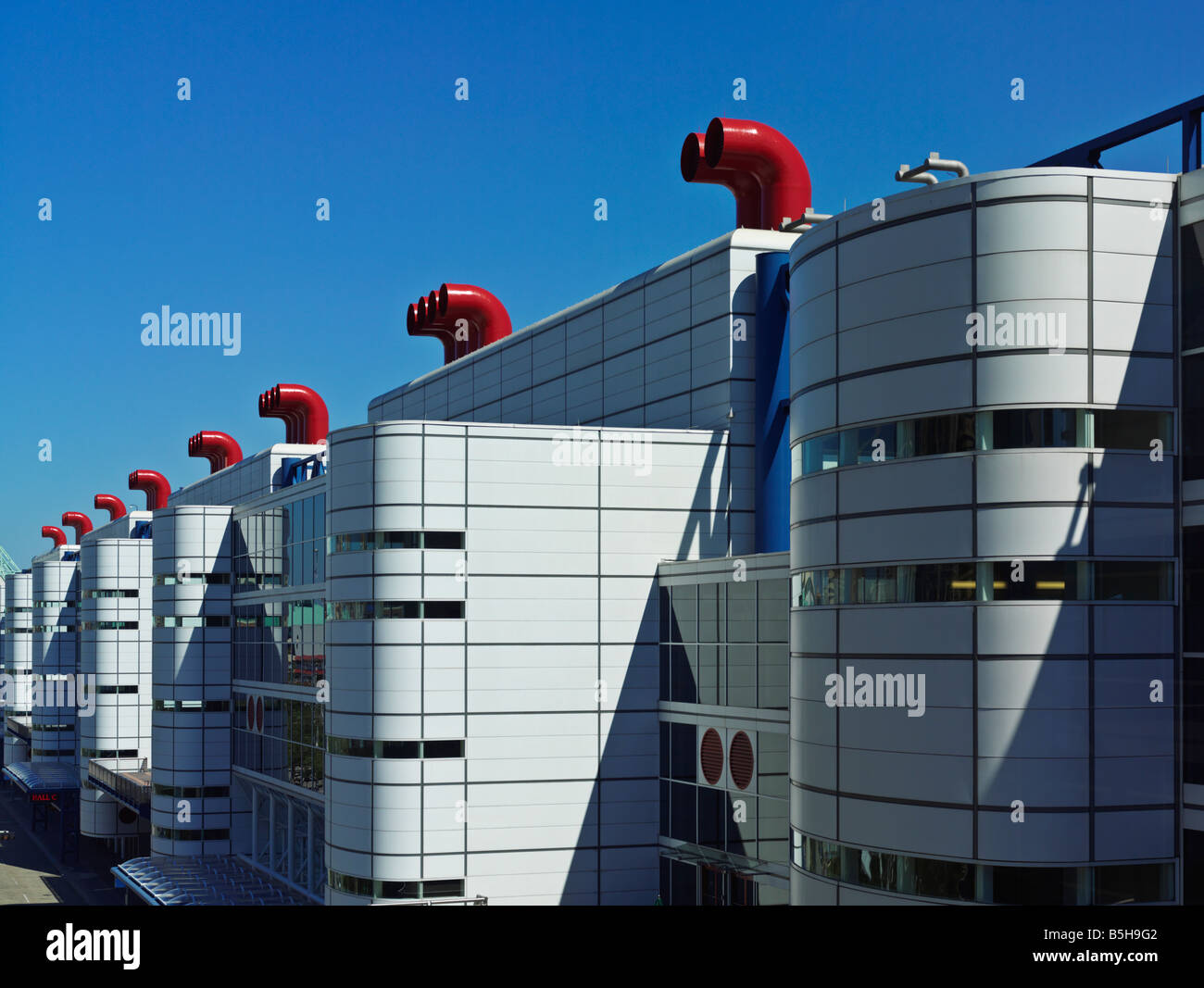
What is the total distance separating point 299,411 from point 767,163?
52902mm

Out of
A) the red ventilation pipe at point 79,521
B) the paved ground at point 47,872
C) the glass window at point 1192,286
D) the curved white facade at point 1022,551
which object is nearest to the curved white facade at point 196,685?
the paved ground at point 47,872

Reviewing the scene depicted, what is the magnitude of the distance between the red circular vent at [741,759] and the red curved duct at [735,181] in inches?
775

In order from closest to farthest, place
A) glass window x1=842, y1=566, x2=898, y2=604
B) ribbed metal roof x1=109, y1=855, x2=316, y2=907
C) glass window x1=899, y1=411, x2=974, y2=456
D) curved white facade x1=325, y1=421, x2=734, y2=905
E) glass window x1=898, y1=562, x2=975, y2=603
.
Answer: glass window x1=898, y1=562, x2=975, y2=603, glass window x1=899, y1=411, x2=974, y2=456, glass window x1=842, y1=566, x2=898, y2=604, curved white facade x1=325, y1=421, x2=734, y2=905, ribbed metal roof x1=109, y1=855, x2=316, y2=907

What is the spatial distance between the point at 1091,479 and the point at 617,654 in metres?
19.9

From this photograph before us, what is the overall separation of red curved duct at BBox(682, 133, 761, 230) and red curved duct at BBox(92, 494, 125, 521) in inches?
4025

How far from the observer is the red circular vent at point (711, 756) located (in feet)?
125

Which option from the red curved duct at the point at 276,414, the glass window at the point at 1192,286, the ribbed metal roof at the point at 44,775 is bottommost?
the ribbed metal roof at the point at 44,775

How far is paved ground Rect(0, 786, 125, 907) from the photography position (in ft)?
A: 240

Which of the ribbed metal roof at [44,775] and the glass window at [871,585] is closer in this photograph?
the glass window at [871,585]

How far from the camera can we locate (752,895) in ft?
118

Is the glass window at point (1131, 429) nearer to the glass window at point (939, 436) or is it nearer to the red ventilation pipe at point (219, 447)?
the glass window at point (939, 436)

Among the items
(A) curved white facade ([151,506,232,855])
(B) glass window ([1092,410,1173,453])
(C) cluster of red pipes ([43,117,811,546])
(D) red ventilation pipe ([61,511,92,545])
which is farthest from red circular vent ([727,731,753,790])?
(D) red ventilation pipe ([61,511,92,545])

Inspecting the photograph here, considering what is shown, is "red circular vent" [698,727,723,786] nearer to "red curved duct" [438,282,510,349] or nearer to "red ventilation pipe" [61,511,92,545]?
"red curved duct" [438,282,510,349]
